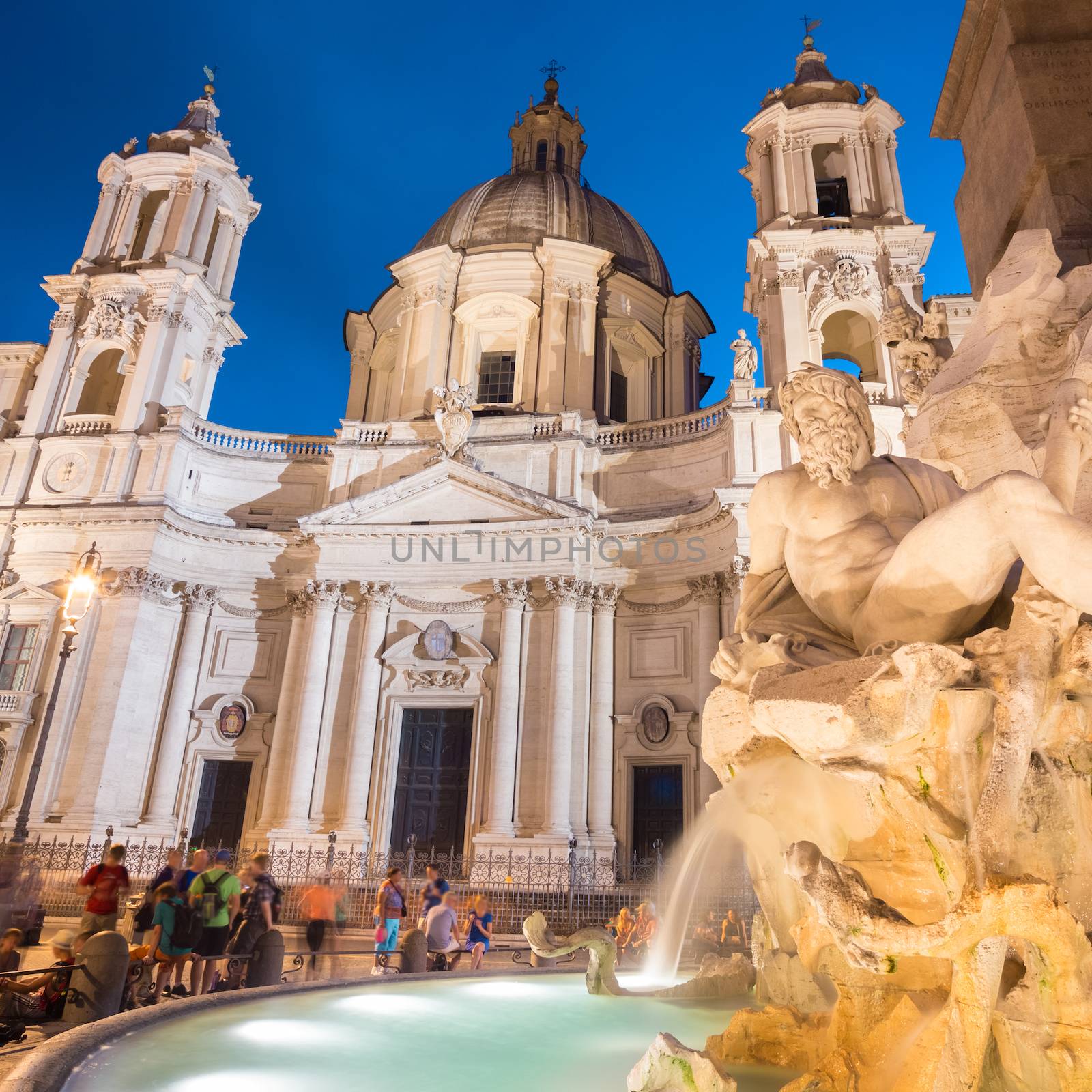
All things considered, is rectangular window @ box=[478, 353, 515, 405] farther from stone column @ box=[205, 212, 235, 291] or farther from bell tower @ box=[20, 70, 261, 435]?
stone column @ box=[205, 212, 235, 291]

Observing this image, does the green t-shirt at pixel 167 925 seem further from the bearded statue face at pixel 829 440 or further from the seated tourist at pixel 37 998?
the bearded statue face at pixel 829 440

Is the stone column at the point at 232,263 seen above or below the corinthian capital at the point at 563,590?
above

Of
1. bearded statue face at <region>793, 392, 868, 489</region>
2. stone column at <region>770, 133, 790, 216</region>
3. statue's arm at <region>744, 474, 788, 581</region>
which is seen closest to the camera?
bearded statue face at <region>793, 392, 868, 489</region>

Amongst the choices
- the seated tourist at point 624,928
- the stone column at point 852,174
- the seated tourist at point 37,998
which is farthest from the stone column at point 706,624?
the seated tourist at point 37,998

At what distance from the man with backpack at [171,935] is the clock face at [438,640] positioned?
12483 mm

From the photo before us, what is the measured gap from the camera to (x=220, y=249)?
83.0 ft

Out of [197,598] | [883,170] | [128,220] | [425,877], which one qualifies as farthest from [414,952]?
[128,220]

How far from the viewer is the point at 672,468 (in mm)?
20250

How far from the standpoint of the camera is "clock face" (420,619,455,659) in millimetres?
19422

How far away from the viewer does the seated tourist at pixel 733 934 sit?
770 centimetres

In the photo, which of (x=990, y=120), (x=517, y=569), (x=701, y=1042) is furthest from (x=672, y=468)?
(x=701, y=1042)

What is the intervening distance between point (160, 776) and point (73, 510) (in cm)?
687

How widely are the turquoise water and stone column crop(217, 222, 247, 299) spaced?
24.2m
